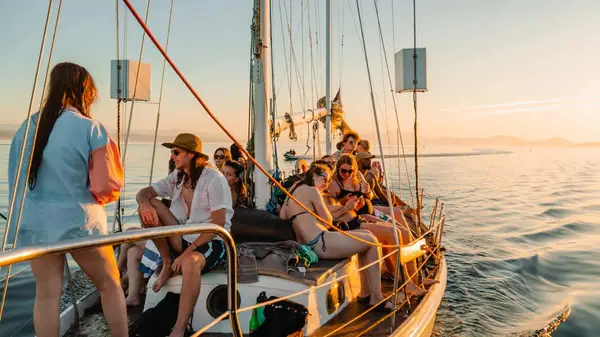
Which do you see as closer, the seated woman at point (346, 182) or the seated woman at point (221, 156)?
the seated woman at point (346, 182)

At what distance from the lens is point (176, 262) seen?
11.2ft

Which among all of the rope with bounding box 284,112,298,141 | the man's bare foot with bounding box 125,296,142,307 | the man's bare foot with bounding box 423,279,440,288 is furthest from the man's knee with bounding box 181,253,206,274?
the rope with bounding box 284,112,298,141

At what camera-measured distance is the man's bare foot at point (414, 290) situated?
4.98m

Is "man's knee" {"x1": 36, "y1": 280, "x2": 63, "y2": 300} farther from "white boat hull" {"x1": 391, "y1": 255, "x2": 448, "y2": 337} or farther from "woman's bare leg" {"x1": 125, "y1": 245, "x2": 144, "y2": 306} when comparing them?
"white boat hull" {"x1": 391, "y1": 255, "x2": 448, "y2": 337}

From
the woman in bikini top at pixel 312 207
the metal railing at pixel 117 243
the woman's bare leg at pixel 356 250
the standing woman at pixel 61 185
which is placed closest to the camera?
the metal railing at pixel 117 243

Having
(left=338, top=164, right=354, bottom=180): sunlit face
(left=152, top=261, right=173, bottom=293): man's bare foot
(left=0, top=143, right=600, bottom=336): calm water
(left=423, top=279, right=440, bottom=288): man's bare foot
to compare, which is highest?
(left=338, top=164, right=354, bottom=180): sunlit face

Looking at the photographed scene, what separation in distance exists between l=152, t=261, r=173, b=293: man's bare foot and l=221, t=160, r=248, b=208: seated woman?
158 centimetres

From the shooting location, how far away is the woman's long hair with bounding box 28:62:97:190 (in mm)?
2416

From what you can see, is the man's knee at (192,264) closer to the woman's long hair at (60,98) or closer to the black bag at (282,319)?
the black bag at (282,319)

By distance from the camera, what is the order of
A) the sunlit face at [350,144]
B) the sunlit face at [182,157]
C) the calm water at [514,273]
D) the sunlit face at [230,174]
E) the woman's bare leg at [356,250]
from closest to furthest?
1. the sunlit face at [182,157]
2. the woman's bare leg at [356,250]
3. the sunlit face at [230,174]
4. the sunlit face at [350,144]
5. the calm water at [514,273]

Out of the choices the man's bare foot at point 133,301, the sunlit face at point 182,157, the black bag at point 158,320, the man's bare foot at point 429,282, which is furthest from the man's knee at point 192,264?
the man's bare foot at point 429,282

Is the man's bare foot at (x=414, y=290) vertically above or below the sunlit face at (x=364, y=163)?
below

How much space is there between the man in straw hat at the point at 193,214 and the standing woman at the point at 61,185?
88 centimetres

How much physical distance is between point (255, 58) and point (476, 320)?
5.70 metres
